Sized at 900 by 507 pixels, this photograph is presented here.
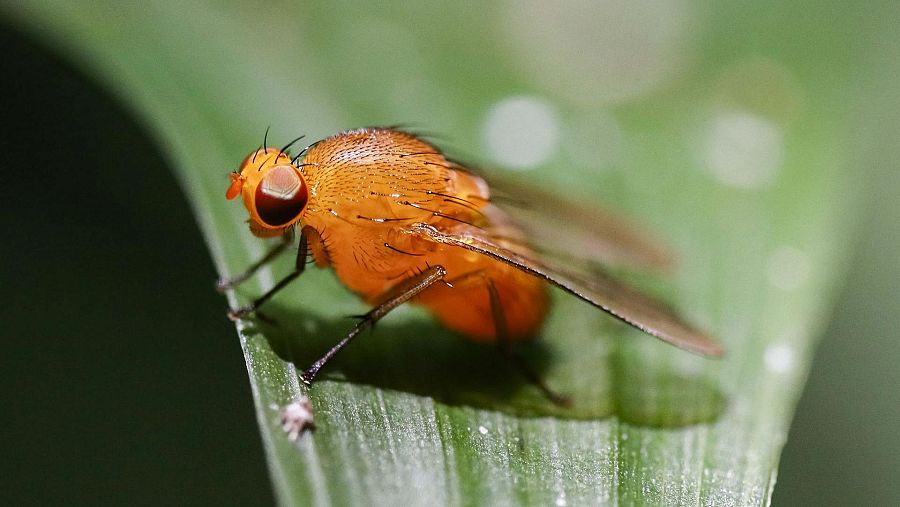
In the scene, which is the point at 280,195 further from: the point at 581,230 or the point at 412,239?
the point at 581,230

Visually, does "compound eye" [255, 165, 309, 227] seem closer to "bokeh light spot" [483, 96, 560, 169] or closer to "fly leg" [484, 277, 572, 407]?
"fly leg" [484, 277, 572, 407]

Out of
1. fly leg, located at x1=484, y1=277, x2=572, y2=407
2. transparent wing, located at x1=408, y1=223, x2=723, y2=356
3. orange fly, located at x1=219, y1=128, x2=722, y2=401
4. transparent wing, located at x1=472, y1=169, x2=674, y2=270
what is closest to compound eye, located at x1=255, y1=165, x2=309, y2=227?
orange fly, located at x1=219, y1=128, x2=722, y2=401

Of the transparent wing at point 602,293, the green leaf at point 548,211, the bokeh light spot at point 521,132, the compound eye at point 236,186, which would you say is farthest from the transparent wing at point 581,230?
the compound eye at point 236,186

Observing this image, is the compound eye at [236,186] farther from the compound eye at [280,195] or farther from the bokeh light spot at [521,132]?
the bokeh light spot at [521,132]

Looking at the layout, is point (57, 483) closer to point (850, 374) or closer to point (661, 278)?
point (661, 278)

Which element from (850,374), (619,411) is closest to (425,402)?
(619,411)
